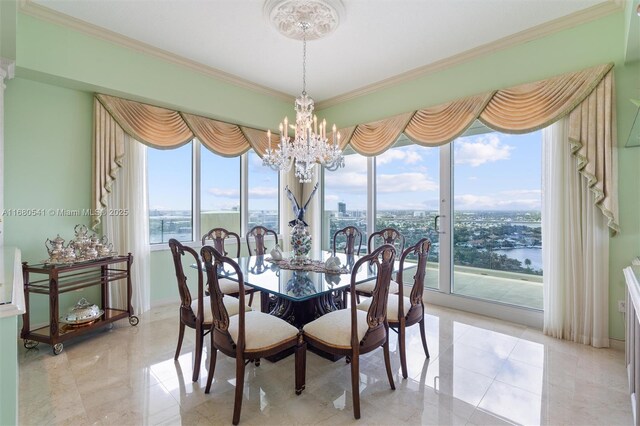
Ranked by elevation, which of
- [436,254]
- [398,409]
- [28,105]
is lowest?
[398,409]

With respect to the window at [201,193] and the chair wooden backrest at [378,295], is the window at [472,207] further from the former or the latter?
the chair wooden backrest at [378,295]

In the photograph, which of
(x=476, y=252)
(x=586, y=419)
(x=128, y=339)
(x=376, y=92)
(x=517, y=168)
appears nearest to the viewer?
(x=586, y=419)

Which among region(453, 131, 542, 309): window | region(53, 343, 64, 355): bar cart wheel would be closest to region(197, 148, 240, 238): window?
region(53, 343, 64, 355): bar cart wheel

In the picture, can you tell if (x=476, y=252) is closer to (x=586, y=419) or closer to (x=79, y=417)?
(x=586, y=419)

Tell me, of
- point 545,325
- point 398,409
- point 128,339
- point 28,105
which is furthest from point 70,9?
point 545,325

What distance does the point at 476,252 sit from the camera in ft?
11.9

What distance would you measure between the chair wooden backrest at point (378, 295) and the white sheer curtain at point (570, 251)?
2.06 meters

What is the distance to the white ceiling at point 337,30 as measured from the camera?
101 inches

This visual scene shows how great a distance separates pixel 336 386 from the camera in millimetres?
2096

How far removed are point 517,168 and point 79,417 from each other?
14.1 ft

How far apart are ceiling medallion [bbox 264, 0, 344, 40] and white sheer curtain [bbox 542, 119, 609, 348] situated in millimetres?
2330

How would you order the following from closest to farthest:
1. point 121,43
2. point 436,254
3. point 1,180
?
point 1,180
point 121,43
point 436,254

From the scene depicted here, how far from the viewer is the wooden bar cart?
8.17ft

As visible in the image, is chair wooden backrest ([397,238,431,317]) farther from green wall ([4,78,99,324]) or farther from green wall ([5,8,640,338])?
green wall ([4,78,99,324])
